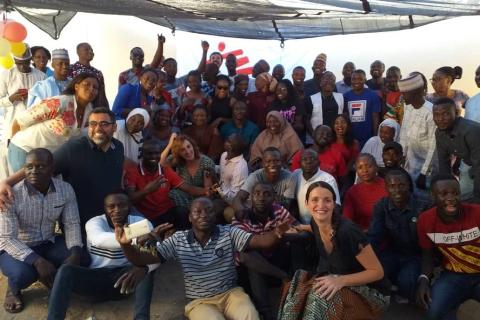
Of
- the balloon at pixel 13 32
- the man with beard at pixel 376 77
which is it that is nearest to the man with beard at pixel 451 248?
the man with beard at pixel 376 77

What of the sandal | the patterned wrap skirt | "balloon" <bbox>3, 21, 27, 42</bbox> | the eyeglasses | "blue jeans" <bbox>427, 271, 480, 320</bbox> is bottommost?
"blue jeans" <bbox>427, 271, 480, 320</bbox>

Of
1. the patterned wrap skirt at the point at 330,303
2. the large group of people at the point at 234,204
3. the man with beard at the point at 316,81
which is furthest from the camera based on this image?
the man with beard at the point at 316,81

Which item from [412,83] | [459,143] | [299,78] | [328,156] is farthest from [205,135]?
[459,143]

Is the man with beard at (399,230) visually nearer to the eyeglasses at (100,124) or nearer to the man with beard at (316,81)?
the eyeglasses at (100,124)

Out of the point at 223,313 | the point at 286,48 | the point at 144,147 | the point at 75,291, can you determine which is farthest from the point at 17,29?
the point at 286,48

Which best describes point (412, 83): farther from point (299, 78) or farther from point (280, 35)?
point (280, 35)

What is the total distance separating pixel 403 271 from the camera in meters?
3.59

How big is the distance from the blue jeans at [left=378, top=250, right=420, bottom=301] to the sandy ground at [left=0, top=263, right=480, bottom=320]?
0.51ft

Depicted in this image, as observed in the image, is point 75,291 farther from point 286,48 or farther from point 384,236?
point 286,48

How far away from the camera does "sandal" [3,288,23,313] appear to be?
3586 mm

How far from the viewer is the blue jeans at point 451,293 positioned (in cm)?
323

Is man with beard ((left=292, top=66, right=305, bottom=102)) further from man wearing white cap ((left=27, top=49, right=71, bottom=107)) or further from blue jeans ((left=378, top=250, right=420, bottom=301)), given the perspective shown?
blue jeans ((left=378, top=250, right=420, bottom=301))

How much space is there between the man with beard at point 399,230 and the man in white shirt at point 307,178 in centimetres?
57

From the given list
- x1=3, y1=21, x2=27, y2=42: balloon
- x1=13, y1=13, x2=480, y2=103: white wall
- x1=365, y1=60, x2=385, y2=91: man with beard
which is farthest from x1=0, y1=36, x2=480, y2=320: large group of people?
x1=13, y1=13, x2=480, y2=103: white wall
